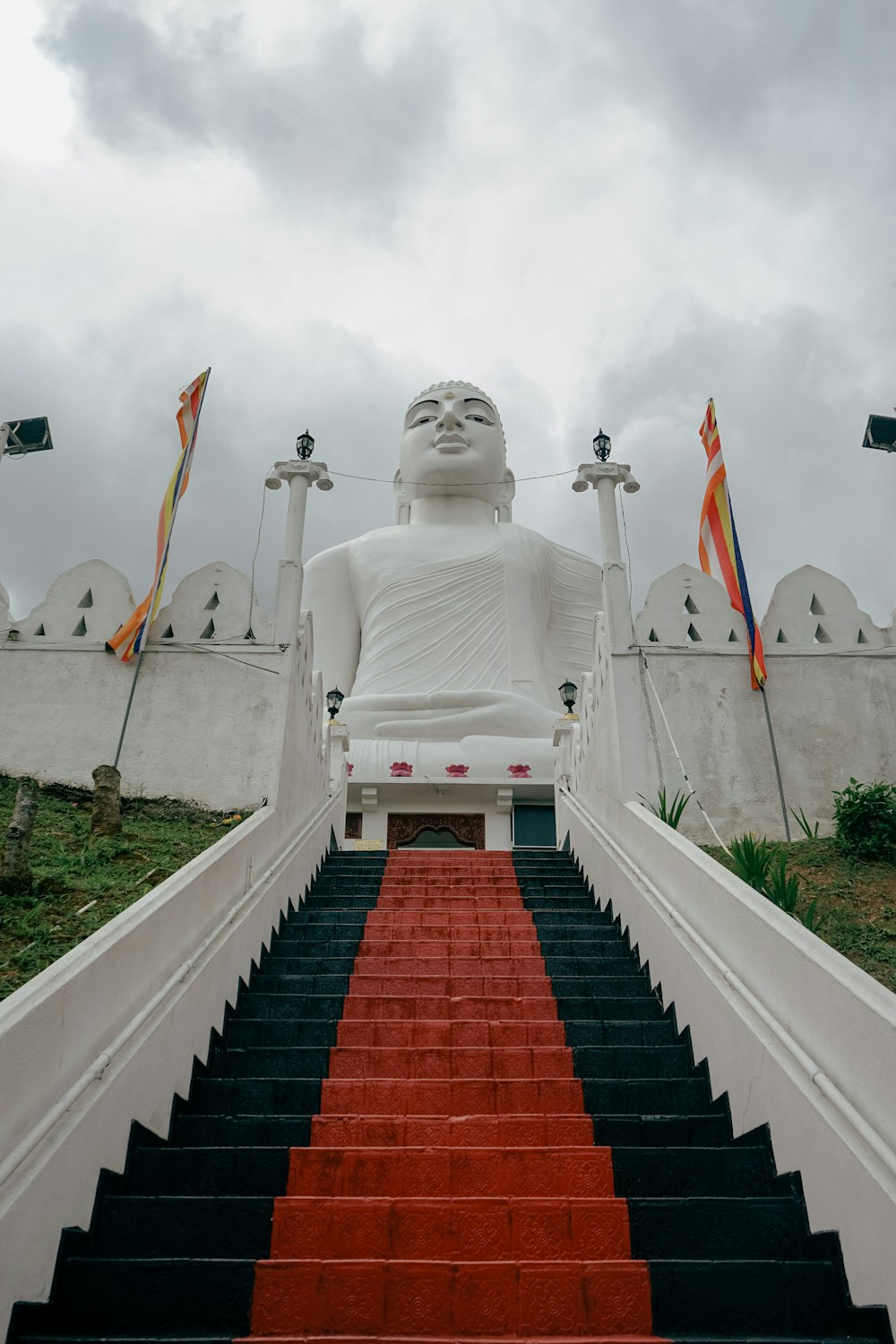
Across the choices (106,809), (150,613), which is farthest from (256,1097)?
(150,613)

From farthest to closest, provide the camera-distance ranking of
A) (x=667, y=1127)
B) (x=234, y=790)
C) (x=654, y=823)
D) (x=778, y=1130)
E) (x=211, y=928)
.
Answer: (x=234, y=790) < (x=654, y=823) < (x=211, y=928) < (x=667, y=1127) < (x=778, y=1130)

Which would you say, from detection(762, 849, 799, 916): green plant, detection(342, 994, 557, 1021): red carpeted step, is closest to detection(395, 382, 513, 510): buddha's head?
detection(762, 849, 799, 916): green plant

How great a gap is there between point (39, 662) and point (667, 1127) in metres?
7.88

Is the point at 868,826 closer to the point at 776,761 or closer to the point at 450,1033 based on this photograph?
the point at 776,761

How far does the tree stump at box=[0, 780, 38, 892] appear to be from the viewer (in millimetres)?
4680

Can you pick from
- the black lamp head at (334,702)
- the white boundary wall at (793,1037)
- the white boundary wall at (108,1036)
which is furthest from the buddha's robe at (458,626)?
the white boundary wall at (793,1037)

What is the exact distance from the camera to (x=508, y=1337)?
8.59ft

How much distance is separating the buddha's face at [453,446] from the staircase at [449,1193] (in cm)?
1301

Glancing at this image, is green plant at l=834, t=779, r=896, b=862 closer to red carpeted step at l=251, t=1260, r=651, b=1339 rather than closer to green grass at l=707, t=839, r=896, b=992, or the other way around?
green grass at l=707, t=839, r=896, b=992

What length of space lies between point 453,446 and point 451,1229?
15.1 metres

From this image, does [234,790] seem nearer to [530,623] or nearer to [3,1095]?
[3,1095]

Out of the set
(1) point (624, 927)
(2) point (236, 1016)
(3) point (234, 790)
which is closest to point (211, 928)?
(2) point (236, 1016)

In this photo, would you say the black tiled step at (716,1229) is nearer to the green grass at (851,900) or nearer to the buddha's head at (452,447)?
the green grass at (851,900)

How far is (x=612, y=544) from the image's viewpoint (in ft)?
33.2
